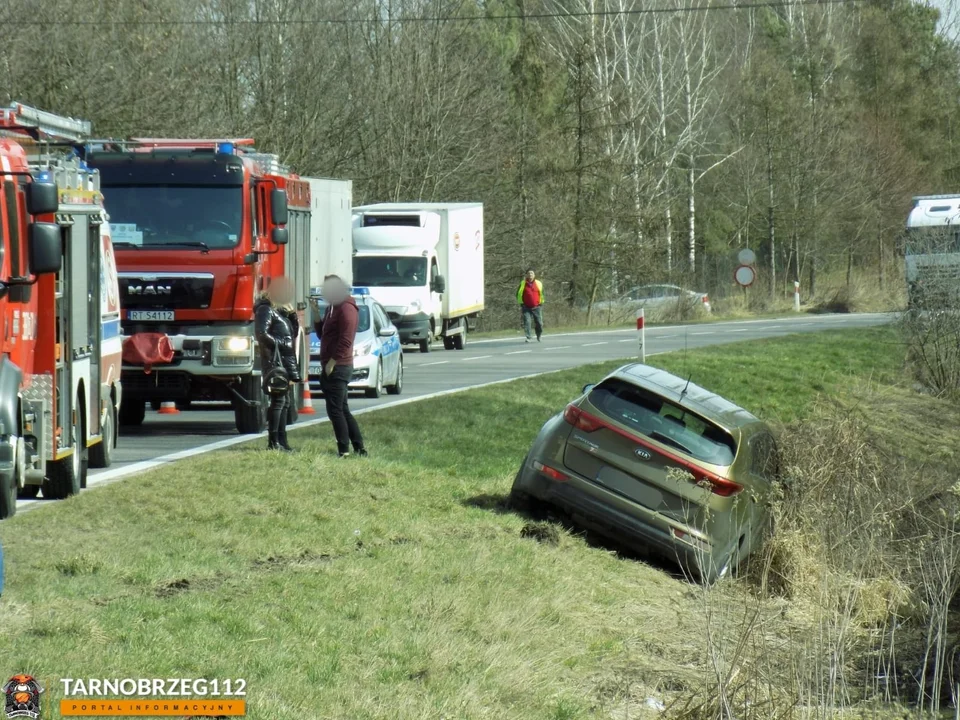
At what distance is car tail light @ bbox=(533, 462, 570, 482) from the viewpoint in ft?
39.6

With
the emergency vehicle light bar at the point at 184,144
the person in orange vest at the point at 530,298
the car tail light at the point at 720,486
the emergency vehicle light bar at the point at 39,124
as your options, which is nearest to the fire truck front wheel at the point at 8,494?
the emergency vehicle light bar at the point at 39,124

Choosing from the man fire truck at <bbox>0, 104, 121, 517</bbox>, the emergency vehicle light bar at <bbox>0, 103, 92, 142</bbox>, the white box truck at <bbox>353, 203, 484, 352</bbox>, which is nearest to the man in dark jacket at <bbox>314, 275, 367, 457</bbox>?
the man fire truck at <bbox>0, 104, 121, 517</bbox>

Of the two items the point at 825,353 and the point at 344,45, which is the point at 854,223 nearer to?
the point at 344,45

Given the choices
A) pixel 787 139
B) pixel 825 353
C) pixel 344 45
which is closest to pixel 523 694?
pixel 825 353

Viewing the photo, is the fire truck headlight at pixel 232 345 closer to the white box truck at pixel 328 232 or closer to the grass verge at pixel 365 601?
the grass verge at pixel 365 601

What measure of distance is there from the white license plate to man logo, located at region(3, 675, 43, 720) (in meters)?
11.1

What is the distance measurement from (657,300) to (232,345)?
35.2 meters

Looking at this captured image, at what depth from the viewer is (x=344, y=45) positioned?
144ft

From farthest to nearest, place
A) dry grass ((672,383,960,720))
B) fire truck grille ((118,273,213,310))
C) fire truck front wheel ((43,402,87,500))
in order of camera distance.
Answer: fire truck grille ((118,273,213,310)) → fire truck front wheel ((43,402,87,500)) → dry grass ((672,383,960,720))

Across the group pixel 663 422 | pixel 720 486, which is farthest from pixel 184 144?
pixel 720 486

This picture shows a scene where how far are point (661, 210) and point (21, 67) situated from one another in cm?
2942

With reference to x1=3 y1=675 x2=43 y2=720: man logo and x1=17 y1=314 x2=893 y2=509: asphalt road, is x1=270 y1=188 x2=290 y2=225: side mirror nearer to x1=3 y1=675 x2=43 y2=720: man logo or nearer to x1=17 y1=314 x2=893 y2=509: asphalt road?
x1=17 y1=314 x2=893 y2=509: asphalt road

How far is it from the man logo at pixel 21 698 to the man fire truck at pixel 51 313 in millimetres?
3877

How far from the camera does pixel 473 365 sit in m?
28.8
